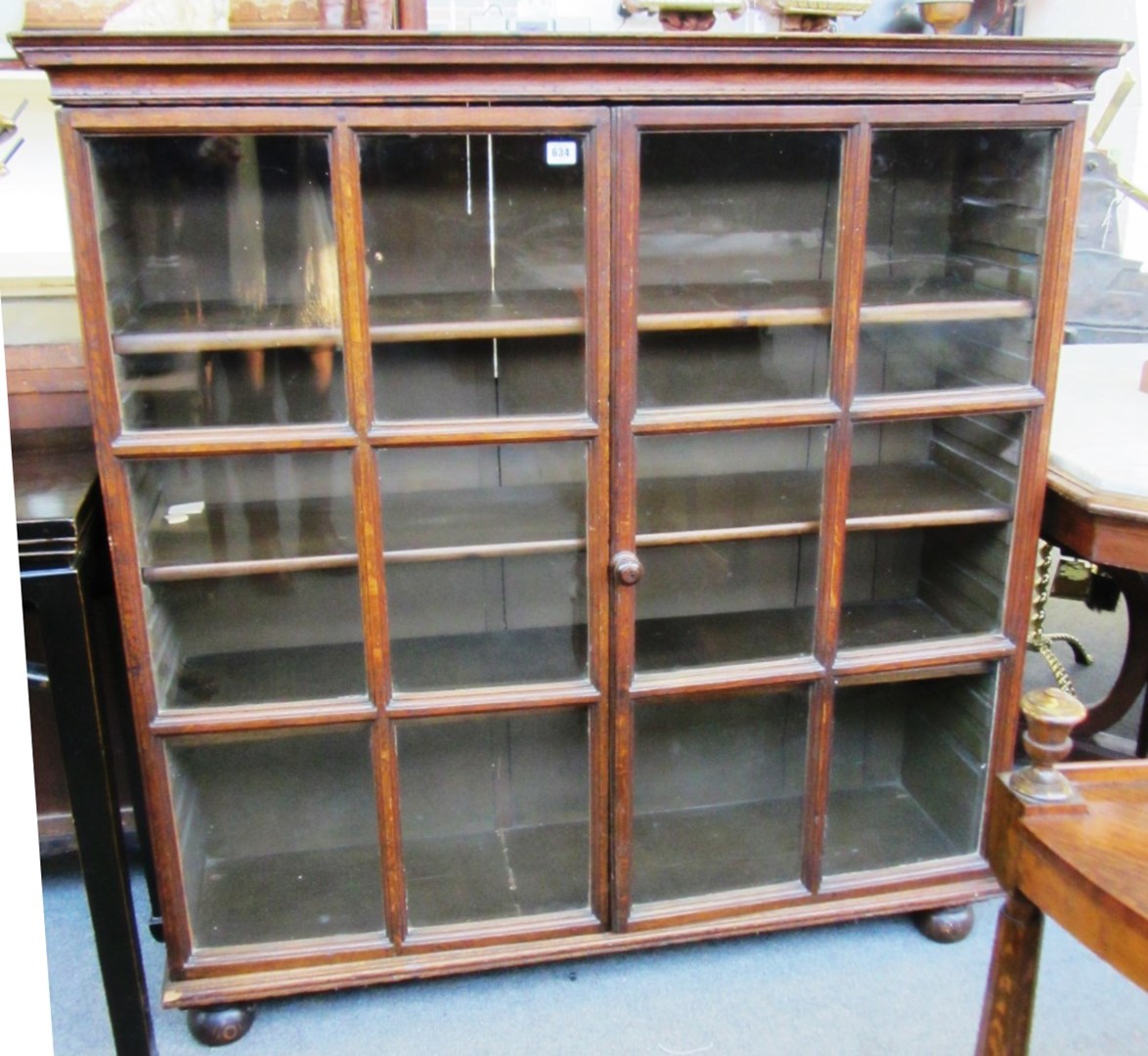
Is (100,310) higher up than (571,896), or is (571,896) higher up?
(100,310)

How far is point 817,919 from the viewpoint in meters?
1.97

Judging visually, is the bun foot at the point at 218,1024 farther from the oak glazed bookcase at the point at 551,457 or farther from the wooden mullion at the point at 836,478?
the wooden mullion at the point at 836,478

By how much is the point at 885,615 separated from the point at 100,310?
1.39 metres

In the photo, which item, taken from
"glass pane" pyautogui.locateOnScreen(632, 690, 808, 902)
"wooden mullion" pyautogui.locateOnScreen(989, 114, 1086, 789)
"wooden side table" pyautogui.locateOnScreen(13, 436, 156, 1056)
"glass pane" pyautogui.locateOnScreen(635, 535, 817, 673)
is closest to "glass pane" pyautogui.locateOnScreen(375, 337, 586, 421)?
"glass pane" pyautogui.locateOnScreen(635, 535, 817, 673)

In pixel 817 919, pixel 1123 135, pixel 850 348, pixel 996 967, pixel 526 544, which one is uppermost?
pixel 1123 135

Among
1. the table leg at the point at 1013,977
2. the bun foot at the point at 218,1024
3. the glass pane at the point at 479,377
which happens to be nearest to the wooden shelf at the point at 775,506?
the glass pane at the point at 479,377

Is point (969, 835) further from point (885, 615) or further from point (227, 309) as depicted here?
point (227, 309)

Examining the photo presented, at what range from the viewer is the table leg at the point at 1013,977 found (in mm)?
1261

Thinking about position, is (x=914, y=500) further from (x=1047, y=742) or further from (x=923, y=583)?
(x=1047, y=742)

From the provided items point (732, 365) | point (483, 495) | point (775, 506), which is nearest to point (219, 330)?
point (483, 495)

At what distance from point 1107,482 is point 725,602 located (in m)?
0.67

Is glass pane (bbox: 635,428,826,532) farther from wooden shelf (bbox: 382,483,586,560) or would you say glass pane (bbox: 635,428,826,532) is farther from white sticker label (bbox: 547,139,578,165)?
white sticker label (bbox: 547,139,578,165)

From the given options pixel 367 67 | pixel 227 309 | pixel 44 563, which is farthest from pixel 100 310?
pixel 367 67

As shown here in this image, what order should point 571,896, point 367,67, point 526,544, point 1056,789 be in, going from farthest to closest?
1. point 571,896
2. point 526,544
3. point 367,67
4. point 1056,789
